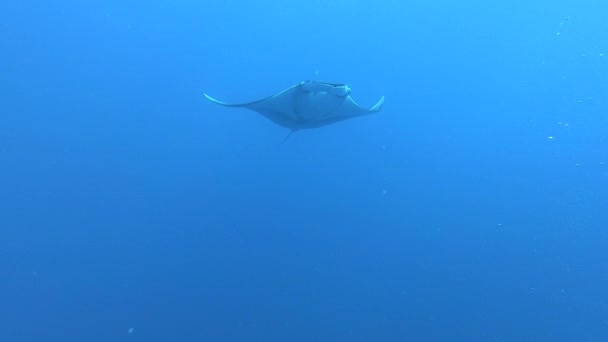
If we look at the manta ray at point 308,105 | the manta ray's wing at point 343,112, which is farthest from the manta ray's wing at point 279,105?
the manta ray's wing at point 343,112

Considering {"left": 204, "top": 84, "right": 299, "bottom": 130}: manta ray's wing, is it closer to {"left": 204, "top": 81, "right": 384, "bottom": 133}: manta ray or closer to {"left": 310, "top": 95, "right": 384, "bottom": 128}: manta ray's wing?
{"left": 204, "top": 81, "right": 384, "bottom": 133}: manta ray

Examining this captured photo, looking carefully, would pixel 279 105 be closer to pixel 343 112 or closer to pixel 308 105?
pixel 308 105

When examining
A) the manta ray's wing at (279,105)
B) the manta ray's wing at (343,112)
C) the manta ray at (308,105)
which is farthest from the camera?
the manta ray's wing at (343,112)

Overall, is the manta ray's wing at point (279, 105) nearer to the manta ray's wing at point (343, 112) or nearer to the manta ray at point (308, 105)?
the manta ray at point (308, 105)

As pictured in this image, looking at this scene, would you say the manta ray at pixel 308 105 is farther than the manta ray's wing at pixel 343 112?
No

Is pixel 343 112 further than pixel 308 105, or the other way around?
pixel 343 112

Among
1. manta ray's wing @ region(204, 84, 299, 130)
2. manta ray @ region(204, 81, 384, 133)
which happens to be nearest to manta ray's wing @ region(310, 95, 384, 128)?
manta ray @ region(204, 81, 384, 133)

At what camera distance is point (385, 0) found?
13.8 m

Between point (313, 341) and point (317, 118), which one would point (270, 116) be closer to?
point (317, 118)

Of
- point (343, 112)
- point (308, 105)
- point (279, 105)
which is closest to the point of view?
point (308, 105)

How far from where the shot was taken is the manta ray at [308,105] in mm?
3281

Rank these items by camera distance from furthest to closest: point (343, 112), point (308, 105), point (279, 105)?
point (343, 112) < point (279, 105) < point (308, 105)

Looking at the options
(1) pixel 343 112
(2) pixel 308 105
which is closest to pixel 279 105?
(2) pixel 308 105

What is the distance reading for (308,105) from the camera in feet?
11.7
